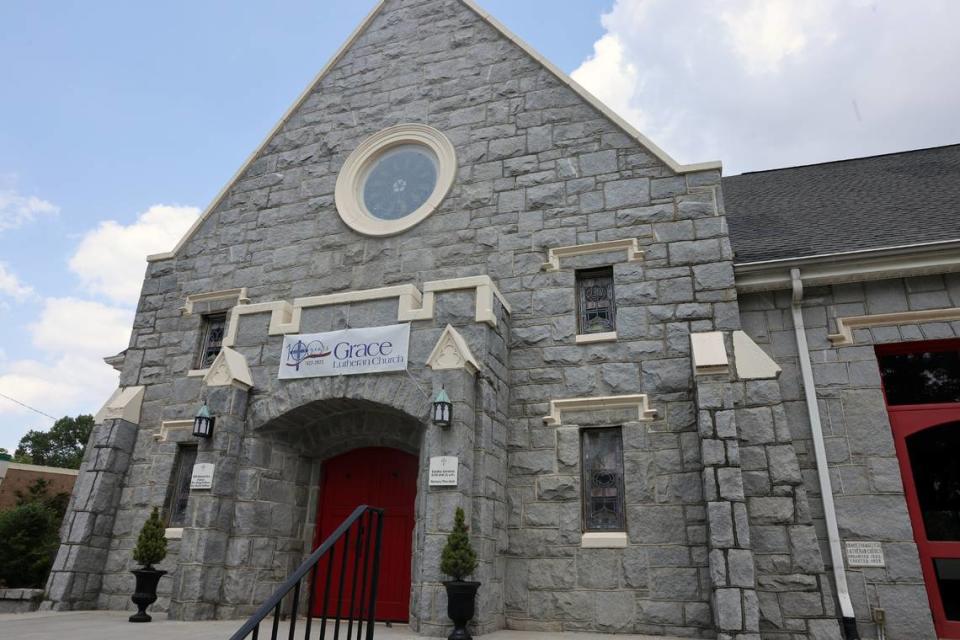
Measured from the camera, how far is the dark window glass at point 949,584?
6.45m

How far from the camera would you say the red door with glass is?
21.5 ft

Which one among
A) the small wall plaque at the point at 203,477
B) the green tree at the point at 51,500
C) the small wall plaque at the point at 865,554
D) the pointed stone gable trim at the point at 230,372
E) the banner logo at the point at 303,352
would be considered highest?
the banner logo at the point at 303,352

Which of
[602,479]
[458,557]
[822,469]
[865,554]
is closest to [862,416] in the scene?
[822,469]

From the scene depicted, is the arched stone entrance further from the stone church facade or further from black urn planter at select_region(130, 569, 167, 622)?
black urn planter at select_region(130, 569, 167, 622)

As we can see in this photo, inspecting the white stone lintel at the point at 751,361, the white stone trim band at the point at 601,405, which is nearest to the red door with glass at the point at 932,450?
the white stone lintel at the point at 751,361

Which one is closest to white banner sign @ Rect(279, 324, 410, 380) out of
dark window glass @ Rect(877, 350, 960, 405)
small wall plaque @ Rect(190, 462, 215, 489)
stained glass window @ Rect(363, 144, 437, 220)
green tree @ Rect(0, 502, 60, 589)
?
small wall plaque @ Rect(190, 462, 215, 489)

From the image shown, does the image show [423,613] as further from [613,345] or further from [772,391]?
[772,391]

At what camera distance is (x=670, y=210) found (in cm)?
819

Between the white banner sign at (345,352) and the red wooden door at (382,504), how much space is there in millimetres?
1670

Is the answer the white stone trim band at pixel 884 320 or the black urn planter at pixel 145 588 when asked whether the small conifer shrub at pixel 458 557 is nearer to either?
the black urn planter at pixel 145 588

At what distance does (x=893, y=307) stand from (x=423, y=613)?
20.3 ft

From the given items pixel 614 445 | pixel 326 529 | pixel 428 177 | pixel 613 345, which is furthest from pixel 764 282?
pixel 326 529

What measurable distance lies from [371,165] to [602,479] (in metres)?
5.97

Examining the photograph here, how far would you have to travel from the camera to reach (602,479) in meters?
7.36
